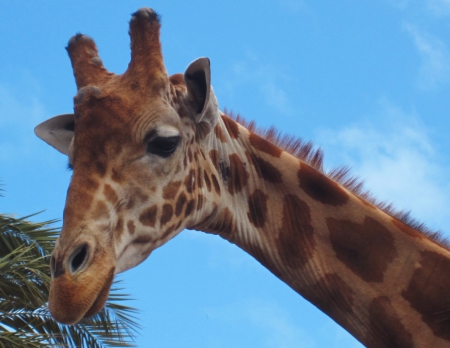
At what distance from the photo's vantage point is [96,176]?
5773mm

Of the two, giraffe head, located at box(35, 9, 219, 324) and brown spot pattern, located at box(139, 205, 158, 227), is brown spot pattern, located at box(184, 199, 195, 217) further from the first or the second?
brown spot pattern, located at box(139, 205, 158, 227)

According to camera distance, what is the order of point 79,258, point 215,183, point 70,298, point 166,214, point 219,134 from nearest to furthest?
1. point 70,298
2. point 79,258
3. point 166,214
4. point 215,183
5. point 219,134

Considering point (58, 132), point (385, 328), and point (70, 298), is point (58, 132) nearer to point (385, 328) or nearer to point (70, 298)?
point (70, 298)

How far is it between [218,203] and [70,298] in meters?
1.78

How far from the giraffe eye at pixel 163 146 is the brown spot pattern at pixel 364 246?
4.90 ft

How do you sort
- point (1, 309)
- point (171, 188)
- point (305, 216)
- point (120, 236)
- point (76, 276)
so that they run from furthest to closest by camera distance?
point (1, 309), point (305, 216), point (171, 188), point (120, 236), point (76, 276)

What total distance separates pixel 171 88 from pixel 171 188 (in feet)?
2.98

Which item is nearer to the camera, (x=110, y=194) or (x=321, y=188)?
(x=110, y=194)

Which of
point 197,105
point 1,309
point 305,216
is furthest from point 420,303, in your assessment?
point 1,309

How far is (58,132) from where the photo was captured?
7188 mm

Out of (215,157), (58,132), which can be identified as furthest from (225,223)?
(58,132)

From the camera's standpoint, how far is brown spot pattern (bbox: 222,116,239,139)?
Result: 7.05 meters

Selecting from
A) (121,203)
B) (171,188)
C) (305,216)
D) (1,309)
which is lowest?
(1,309)

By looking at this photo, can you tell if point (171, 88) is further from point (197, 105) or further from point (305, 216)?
point (305, 216)
